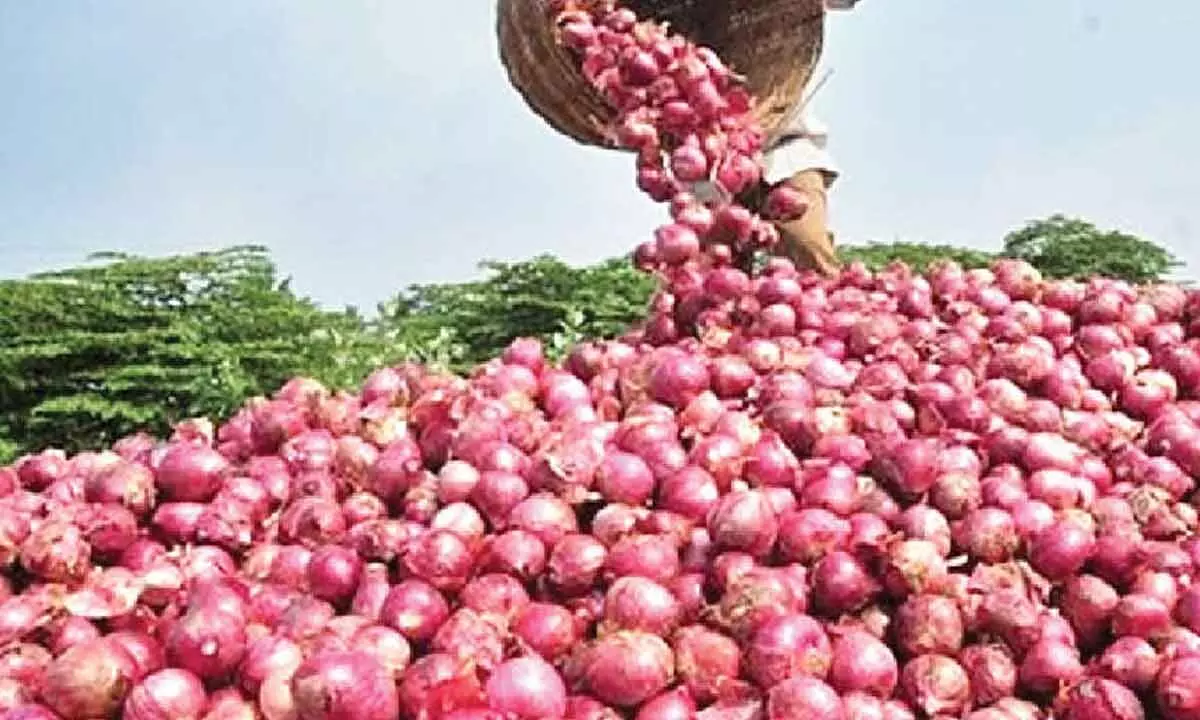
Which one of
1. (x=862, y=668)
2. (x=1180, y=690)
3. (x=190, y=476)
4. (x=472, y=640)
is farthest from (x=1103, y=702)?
(x=190, y=476)

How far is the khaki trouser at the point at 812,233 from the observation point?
3.43 m

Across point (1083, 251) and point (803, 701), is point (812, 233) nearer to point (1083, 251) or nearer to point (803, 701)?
point (803, 701)

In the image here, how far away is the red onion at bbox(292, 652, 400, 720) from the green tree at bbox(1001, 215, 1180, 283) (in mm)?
13493

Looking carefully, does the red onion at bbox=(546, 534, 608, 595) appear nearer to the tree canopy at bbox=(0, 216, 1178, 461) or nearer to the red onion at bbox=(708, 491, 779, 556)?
the red onion at bbox=(708, 491, 779, 556)

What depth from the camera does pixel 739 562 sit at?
4.82ft

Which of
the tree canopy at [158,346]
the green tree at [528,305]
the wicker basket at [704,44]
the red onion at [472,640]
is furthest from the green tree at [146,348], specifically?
the red onion at [472,640]

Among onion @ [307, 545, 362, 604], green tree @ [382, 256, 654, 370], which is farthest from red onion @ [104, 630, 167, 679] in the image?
green tree @ [382, 256, 654, 370]

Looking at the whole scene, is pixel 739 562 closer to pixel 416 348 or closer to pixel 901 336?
pixel 901 336

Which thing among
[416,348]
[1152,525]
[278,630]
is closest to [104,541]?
[278,630]

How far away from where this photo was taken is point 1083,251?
15.0 meters

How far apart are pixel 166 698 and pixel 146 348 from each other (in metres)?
6.89

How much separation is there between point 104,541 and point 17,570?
0.09m

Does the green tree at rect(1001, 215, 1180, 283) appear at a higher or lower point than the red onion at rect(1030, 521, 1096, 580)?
higher

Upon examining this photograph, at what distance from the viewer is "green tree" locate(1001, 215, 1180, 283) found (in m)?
14.6
